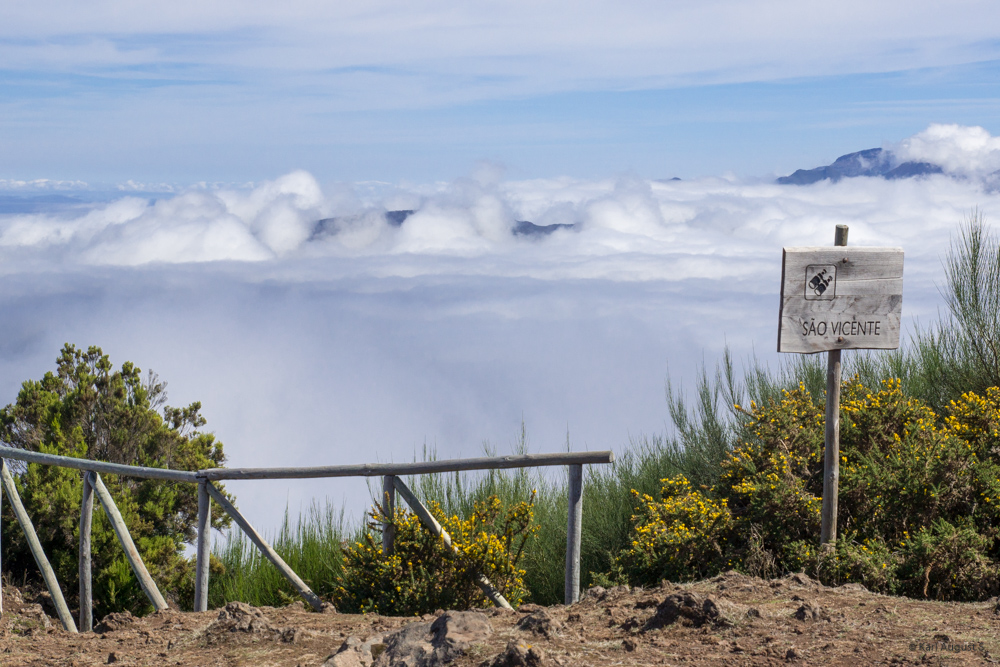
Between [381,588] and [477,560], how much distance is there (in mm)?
692

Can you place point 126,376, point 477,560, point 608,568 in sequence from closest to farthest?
point 477,560 → point 608,568 → point 126,376

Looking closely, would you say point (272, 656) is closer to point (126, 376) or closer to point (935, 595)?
point (935, 595)

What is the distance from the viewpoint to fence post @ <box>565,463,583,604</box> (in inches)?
227

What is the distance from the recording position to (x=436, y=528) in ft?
19.9

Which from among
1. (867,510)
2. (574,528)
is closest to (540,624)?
(574,528)

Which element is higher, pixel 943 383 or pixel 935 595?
pixel 943 383

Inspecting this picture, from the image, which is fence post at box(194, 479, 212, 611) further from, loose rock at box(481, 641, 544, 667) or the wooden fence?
loose rock at box(481, 641, 544, 667)

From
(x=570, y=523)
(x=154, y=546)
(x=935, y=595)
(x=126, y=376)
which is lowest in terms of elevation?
(x=154, y=546)

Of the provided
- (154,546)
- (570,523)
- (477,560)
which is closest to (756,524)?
(570,523)

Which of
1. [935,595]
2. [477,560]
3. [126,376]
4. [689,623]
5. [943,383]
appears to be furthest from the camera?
[126,376]

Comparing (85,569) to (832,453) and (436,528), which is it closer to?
(436,528)

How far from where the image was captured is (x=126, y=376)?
11070 millimetres

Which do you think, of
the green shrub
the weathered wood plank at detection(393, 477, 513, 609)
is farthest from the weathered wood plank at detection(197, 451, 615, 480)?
the green shrub

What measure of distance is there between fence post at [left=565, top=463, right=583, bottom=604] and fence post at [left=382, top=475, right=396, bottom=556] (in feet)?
4.06
